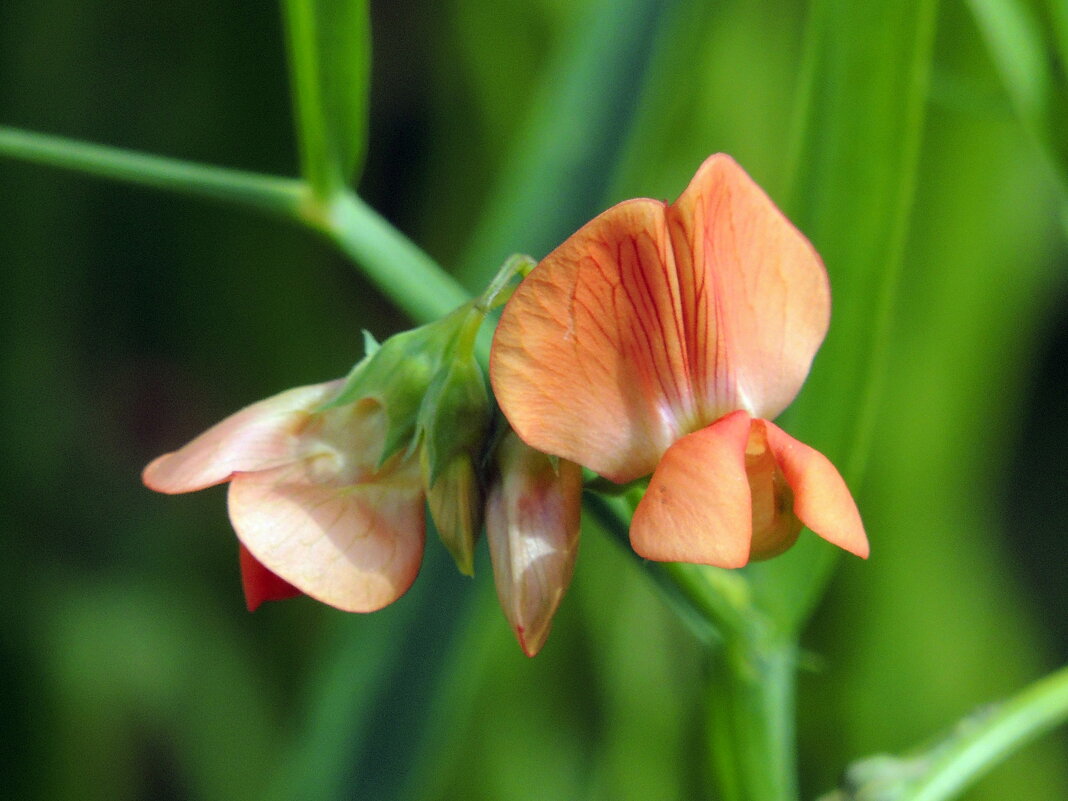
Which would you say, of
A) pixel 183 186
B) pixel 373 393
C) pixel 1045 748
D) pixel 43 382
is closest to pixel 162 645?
pixel 43 382

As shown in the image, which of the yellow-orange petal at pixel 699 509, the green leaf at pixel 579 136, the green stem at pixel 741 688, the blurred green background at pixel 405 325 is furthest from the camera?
the blurred green background at pixel 405 325

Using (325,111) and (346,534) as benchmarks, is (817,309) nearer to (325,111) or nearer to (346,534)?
(346,534)

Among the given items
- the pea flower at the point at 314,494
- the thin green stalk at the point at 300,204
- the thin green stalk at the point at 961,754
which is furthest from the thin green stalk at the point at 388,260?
the thin green stalk at the point at 961,754

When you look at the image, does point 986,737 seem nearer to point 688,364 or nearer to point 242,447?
point 688,364

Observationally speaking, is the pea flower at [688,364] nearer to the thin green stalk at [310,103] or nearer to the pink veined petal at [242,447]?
the pink veined petal at [242,447]

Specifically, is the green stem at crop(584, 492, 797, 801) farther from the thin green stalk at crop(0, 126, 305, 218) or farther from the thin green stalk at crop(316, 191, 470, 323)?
the thin green stalk at crop(0, 126, 305, 218)

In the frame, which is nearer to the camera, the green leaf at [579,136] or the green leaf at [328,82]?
the green leaf at [328,82]
